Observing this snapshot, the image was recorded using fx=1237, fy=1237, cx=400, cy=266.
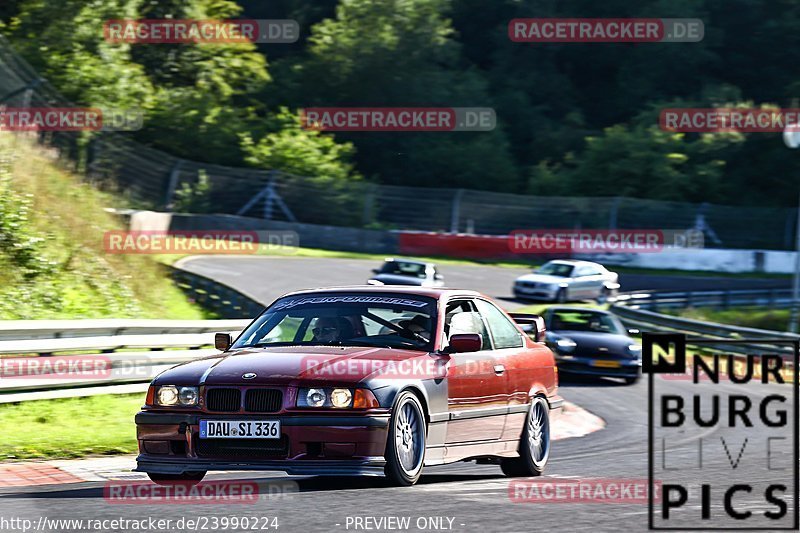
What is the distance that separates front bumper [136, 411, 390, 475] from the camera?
750 centimetres

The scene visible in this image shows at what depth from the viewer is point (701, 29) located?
59.8m

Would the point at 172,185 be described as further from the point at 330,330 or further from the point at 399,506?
the point at 399,506

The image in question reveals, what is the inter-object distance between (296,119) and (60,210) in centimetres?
3235

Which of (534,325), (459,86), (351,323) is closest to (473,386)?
(351,323)

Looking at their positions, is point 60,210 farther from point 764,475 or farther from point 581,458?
point 764,475

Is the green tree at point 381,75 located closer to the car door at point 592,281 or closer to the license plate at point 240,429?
the car door at point 592,281

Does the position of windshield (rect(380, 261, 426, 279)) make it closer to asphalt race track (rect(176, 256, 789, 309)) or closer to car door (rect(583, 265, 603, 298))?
asphalt race track (rect(176, 256, 789, 309))

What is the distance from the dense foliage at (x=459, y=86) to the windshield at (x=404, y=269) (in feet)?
67.2

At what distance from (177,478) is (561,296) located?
2433 cm

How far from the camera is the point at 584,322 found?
2189cm

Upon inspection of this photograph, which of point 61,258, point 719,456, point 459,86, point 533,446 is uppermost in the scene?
point 459,86

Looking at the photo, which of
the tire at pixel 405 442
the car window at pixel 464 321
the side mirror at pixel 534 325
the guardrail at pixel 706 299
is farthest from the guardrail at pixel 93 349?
the guardrail at pixel 706 299

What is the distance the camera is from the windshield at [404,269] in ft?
96.4

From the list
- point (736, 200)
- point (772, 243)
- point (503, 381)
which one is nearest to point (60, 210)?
point (503, 381)
